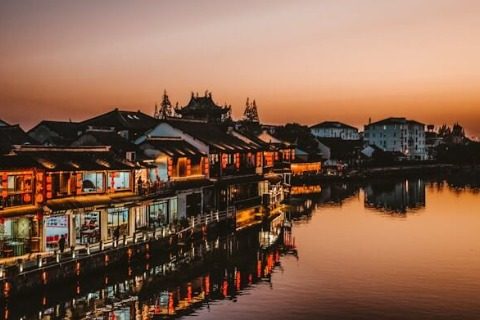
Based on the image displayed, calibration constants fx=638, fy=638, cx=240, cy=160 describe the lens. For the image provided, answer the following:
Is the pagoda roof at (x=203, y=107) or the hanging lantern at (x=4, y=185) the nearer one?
the hanging lantern at (x=4, y=185)

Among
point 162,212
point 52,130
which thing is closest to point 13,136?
point 52,130

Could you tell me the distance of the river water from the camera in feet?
95.8

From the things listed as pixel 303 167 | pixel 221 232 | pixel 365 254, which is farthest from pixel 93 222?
pixel 303 167

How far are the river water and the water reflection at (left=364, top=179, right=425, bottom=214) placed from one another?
18.1 meters

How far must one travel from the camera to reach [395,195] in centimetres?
9512

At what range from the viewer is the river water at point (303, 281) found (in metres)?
29.2

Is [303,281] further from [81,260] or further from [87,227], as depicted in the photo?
[87,227]

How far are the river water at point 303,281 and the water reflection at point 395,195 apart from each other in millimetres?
18136

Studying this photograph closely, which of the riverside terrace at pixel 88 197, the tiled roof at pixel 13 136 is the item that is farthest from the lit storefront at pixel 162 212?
the tiled roof at pixel 13 136

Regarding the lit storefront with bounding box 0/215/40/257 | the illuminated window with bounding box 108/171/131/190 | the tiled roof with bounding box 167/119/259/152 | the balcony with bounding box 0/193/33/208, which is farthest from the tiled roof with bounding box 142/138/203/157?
the balcony with bounding box 0/193/33/208

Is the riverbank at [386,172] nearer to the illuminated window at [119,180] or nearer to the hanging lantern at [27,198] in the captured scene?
the illuminated window at [119,180]

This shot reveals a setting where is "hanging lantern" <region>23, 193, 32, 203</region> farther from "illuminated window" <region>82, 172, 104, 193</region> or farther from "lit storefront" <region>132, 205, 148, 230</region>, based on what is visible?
"lit storefront" <region>132, 205, 148, 230</region>

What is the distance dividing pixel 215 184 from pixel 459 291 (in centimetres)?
2674

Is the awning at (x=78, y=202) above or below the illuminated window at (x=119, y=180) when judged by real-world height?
below
